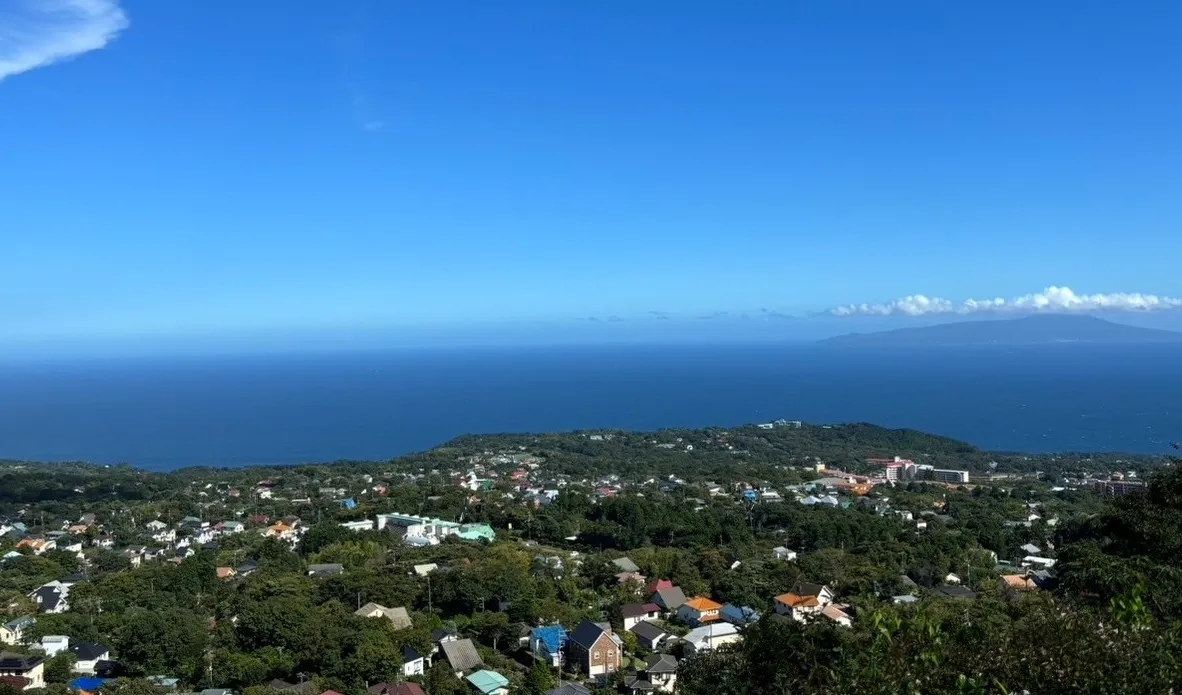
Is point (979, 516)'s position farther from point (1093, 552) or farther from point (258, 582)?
point (258, 582)

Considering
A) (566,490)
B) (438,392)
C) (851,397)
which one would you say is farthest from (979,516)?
(438,392)

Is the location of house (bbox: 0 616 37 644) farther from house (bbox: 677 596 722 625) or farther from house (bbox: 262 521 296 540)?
house (bbox: 677 596 722 625)

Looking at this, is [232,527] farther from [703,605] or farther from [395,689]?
[395,689]

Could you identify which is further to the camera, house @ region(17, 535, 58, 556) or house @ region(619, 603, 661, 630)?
house @ region(17, 535, 58, 556)

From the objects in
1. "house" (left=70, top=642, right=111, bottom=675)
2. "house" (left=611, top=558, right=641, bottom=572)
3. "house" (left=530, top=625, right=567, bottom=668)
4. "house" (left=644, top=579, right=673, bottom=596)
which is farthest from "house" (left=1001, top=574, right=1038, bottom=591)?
"house" (left=70, top=642, right=111, bottom=675)

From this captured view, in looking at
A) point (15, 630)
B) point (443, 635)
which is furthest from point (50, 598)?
point (443, 635)

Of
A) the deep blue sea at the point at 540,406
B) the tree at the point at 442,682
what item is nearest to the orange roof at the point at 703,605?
the tree at the point at 442,682
